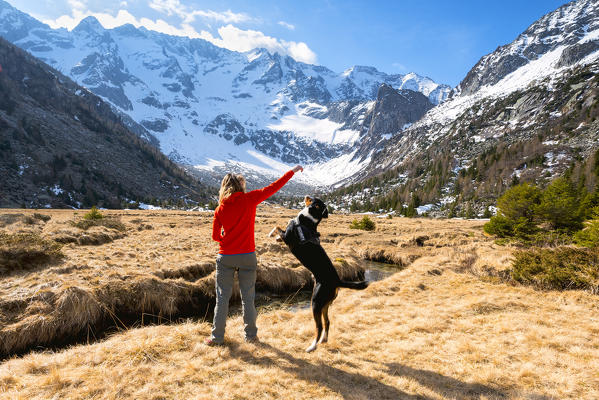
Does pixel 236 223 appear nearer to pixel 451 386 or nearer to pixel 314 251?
pixel 314 251

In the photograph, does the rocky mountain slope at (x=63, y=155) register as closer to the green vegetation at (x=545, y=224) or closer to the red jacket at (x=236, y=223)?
the red jacket at (x=236, y=223)

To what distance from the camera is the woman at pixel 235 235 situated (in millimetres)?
5785

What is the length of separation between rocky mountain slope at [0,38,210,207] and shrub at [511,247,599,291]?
112 m

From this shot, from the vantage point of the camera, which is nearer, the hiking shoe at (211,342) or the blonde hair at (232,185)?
the blonde hair at (232,185)

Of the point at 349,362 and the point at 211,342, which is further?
the point at 211,342

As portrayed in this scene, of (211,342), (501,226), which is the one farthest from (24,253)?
(501,226)

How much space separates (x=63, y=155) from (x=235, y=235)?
13779 centimetres

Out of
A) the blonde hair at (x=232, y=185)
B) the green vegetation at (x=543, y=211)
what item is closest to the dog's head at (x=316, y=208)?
the blonde hair at (x=232, y=185)

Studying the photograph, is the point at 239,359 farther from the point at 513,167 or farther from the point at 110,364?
the point at 513,167

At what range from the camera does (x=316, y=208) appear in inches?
248

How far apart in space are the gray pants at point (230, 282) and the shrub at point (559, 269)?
12.0m

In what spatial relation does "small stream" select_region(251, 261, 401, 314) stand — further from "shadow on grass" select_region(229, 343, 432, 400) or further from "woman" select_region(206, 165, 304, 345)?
"woman" select_region(206, 165, 304, 345)

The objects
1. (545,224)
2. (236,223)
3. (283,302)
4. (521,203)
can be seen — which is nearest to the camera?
(236,223)

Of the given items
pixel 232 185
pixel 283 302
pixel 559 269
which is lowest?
pixel 283 302
